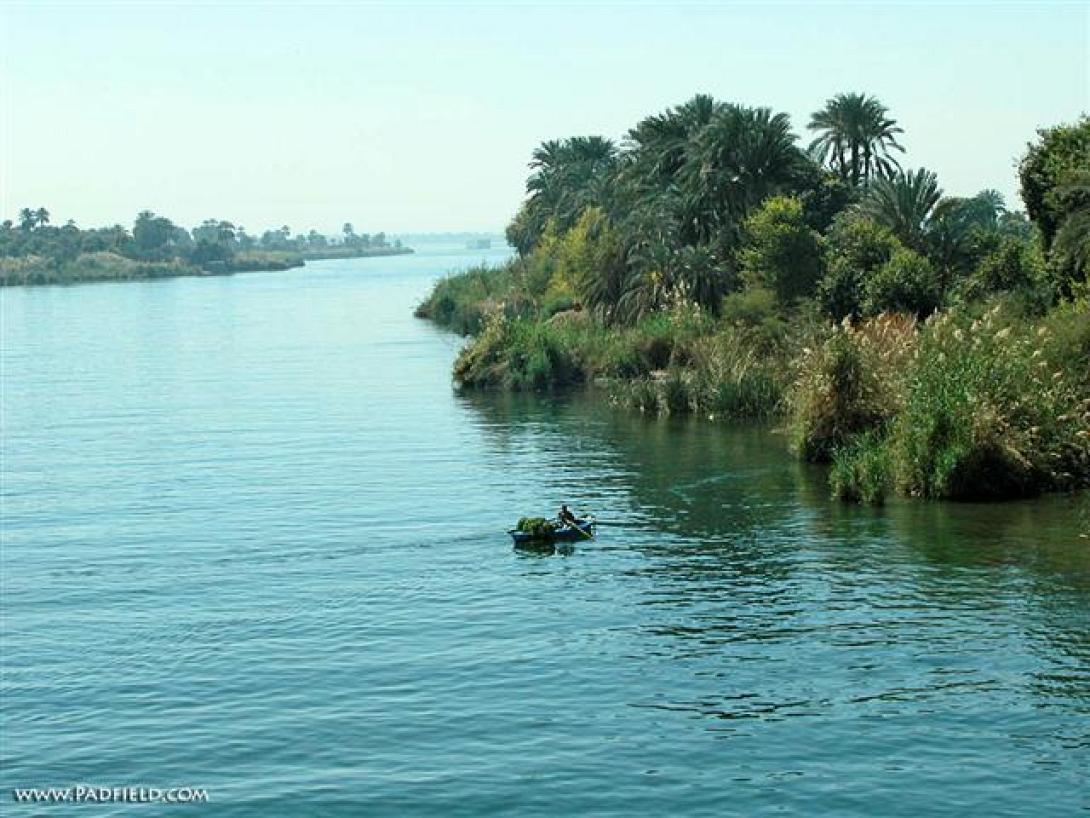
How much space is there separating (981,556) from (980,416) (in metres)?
5.72

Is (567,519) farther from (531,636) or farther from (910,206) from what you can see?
(910,206)

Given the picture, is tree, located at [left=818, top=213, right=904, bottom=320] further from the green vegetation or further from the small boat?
the green vegetation

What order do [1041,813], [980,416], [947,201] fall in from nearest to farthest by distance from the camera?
[1041,813]
[980,416]
[947,201]

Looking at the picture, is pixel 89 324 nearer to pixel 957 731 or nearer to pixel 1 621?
pixel 1 621

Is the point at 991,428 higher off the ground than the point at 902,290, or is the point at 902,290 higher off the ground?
the point at 902,290

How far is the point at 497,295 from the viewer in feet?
350

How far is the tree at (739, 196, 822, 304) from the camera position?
216 feet

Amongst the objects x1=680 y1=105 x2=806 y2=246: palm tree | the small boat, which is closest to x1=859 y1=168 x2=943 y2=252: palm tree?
x1=680 y1=105 x2=806 y2=246: palm tree

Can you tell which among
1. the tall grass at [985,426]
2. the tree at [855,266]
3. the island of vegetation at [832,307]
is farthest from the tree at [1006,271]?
the tall grass at [985,426]

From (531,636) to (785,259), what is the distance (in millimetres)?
40644

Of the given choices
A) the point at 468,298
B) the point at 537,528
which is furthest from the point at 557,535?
the point at 468,298

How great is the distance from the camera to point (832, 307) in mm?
60531

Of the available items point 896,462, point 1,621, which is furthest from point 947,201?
point 1,621

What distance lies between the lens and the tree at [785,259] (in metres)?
65.7
